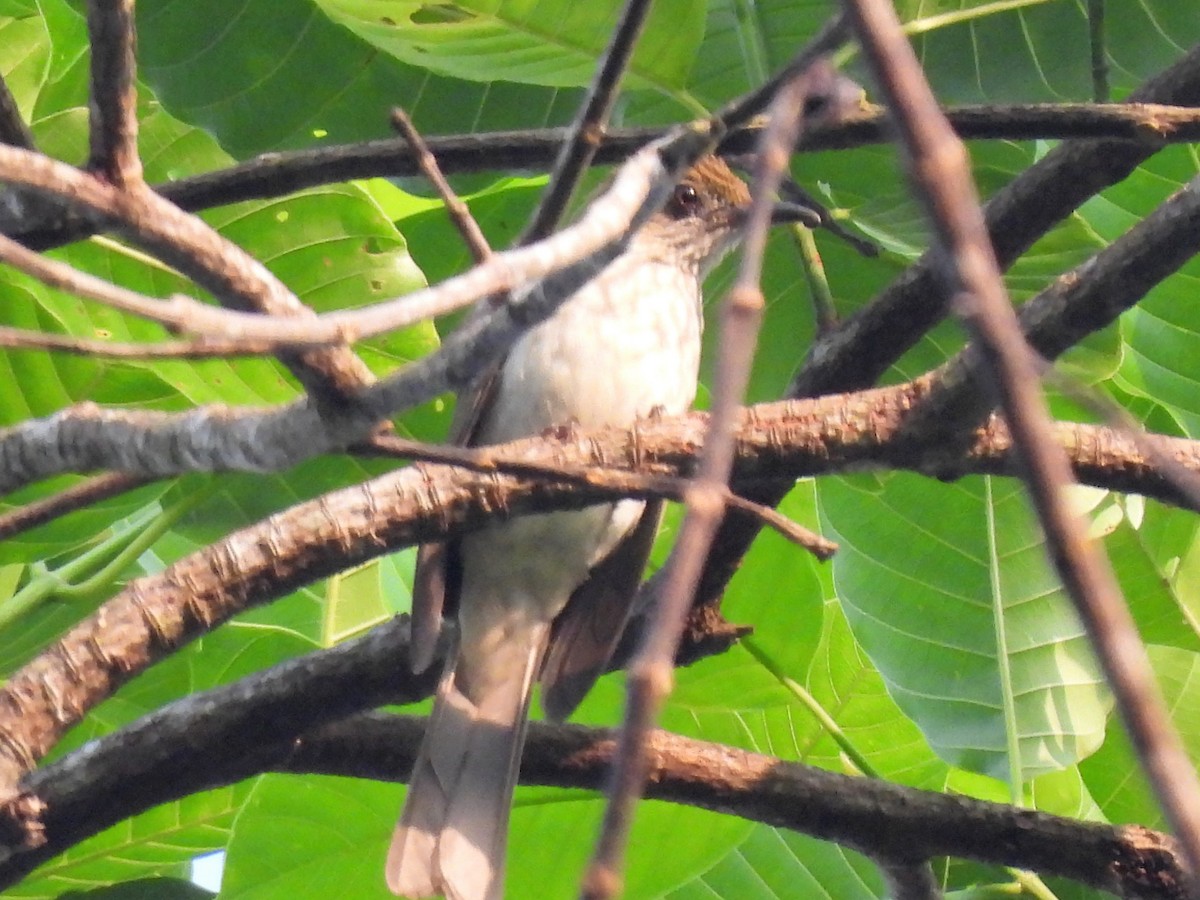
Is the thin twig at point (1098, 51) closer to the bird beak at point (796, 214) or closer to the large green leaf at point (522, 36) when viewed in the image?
the bird beak at point (796, 214)

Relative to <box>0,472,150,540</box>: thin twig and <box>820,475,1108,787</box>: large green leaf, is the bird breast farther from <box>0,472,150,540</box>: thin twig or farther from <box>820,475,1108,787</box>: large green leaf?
<box>0,472,150,540</box>: thin twig

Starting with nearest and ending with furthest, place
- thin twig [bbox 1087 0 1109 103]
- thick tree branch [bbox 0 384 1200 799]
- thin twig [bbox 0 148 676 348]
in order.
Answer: thin twig [bbox 0 148 676 348]
thick tree branch [bbox 0 384 1200 799]
thin twig [bbox 1087 0 1109 103]

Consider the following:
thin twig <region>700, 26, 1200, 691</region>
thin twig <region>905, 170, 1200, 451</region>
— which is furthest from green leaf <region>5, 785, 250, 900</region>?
thin twig <region>905, 170, 1200, 451</region>

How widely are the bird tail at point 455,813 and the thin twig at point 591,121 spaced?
1.27 m

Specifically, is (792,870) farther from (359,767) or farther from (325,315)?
(325,315)

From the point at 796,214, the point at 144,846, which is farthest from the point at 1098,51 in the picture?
the point at 144,846

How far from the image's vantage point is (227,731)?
2.10 metres

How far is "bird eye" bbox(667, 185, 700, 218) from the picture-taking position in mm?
3311

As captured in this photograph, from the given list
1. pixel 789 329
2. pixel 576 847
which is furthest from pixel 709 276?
pixel 576 847

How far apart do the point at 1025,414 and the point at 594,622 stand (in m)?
2.39

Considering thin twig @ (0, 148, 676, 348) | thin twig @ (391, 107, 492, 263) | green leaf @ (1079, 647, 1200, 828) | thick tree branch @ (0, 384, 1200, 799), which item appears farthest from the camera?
green leaf @ (1079, 647, 1200, 828)

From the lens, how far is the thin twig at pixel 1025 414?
531mm

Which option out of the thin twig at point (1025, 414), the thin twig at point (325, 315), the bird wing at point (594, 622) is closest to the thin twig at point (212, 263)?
the thin twig at point (325, 315)

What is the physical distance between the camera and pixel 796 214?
8.29 feet
